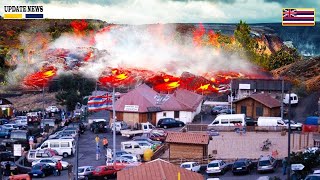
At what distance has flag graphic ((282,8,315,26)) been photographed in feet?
202

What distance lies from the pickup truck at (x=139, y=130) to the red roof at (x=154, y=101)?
115 inches

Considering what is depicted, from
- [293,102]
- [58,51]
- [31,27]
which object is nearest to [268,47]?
[58,51]

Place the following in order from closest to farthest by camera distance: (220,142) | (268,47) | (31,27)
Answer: (220,142) → (268,47) → (31,27)

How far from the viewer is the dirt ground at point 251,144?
116 feet

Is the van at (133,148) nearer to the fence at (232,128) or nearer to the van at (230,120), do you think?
the fence at (232,128)

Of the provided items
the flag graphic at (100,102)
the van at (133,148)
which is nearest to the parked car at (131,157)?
the van at (133,148)

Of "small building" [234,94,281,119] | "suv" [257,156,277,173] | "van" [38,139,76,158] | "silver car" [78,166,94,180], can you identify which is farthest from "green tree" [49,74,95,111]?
"suv" [257,156,277,173]

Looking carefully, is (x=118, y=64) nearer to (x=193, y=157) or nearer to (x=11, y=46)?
(x=11, y=46)

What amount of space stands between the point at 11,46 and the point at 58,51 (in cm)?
3027

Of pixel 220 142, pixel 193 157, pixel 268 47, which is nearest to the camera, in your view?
pixel 193 157

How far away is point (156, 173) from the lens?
22156 mm

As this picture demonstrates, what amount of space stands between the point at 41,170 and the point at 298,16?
42367 mm

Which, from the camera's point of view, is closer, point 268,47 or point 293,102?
point 293,102

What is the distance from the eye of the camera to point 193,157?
33.5 meters
